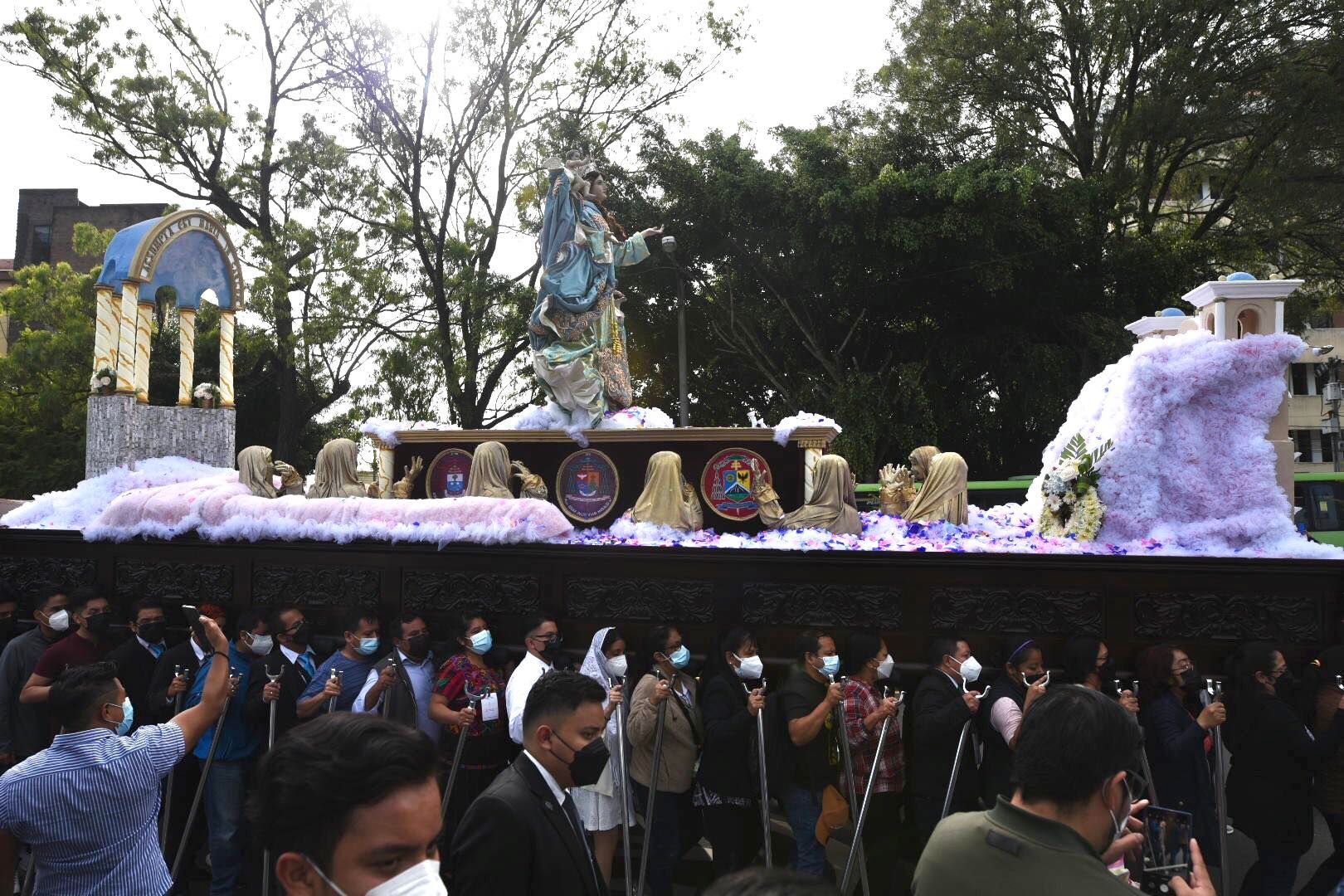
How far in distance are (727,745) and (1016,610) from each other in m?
2.37

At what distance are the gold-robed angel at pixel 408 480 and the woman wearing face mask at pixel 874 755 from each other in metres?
5.17

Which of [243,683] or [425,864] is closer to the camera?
[425,864]

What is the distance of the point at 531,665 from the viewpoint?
625 centimetres

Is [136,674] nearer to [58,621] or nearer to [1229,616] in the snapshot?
[58,621]

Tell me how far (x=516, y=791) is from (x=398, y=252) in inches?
860

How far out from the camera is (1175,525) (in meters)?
7.34

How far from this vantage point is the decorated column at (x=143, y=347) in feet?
36.4

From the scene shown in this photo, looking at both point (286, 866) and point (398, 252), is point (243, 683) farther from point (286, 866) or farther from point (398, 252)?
point (398, 252)

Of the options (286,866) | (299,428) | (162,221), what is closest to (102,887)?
(286,866)

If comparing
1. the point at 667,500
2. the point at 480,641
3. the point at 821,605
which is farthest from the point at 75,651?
the point at 821,605

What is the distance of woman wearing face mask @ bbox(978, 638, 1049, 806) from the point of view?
18.8 feet

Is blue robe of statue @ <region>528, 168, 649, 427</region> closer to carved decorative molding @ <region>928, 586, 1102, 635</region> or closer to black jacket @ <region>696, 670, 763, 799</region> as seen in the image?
carved decorative molding @ <region>928, 586, 1102, 635</region>

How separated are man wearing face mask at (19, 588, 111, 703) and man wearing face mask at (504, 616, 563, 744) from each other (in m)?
3.10

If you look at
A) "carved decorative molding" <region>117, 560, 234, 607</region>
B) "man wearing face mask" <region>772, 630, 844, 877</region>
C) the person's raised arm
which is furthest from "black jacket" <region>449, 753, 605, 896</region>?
"carved decorative molding" <region>117, 560, 234, 607</region>
